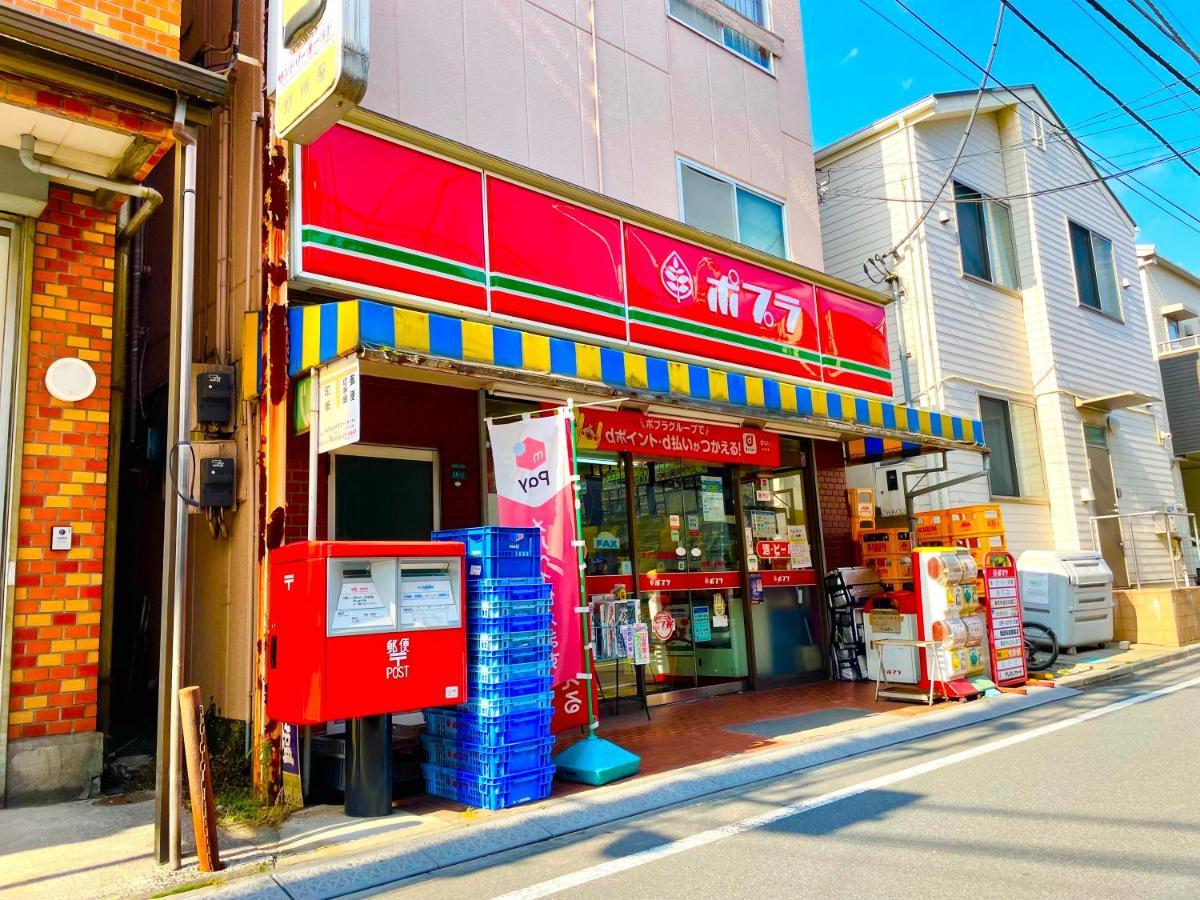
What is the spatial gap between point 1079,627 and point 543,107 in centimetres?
1027

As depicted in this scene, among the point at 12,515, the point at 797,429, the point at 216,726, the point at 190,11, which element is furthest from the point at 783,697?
the point at 190,11

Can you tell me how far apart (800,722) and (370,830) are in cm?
453

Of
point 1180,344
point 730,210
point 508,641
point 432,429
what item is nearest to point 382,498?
point 432,429

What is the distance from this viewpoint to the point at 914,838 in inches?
191

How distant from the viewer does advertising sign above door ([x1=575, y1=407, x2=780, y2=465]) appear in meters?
8.60

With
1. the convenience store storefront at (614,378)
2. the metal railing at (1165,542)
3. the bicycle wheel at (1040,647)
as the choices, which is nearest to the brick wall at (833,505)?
the convenience store storefront at (614,378)

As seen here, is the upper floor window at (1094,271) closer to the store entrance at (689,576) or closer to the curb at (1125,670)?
the curb at (1125,670)

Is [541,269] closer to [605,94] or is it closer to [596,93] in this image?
[596,93]

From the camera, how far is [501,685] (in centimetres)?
590

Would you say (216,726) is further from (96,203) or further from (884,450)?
(884,450)

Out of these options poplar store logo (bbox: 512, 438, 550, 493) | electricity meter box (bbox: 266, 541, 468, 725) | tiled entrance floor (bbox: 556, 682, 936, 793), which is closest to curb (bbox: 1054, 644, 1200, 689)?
tiled entrance floor (bbox: 556, 682, 936, 793)

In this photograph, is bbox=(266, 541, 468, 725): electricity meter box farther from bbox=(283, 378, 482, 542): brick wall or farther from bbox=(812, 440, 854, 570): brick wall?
bbox=(812, 440, 854, 570): brick wall

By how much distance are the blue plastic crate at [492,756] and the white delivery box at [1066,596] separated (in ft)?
30.4

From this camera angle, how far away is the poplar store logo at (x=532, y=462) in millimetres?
7023
